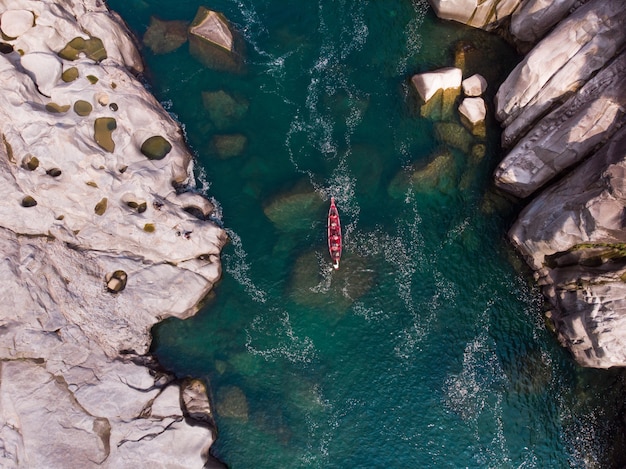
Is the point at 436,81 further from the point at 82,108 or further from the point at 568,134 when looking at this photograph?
the point at 82,108

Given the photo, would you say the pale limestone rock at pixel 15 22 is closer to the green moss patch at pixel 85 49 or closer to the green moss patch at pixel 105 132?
the green moss patch at pixel 85 49

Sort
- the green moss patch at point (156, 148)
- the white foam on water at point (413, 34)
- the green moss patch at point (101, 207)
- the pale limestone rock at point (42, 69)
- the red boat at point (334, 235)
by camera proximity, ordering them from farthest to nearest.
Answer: the white foam on water at point (413, 34) → the green moss patch at point (156, 148) → the red boat at point (334, 235) → the pale limestone rock at point (42, 69) → the green moss patch at point (101, 207)

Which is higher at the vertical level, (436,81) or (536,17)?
(536,17)

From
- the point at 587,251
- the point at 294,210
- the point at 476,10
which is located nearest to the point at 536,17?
the point at 476,10

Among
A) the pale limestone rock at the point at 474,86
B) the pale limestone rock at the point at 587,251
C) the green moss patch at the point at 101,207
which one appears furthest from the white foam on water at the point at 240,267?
the pale limestone rock at the point at 474,86

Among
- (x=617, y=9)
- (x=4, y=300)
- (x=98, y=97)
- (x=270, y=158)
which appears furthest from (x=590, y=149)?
(x=4, y=300)
